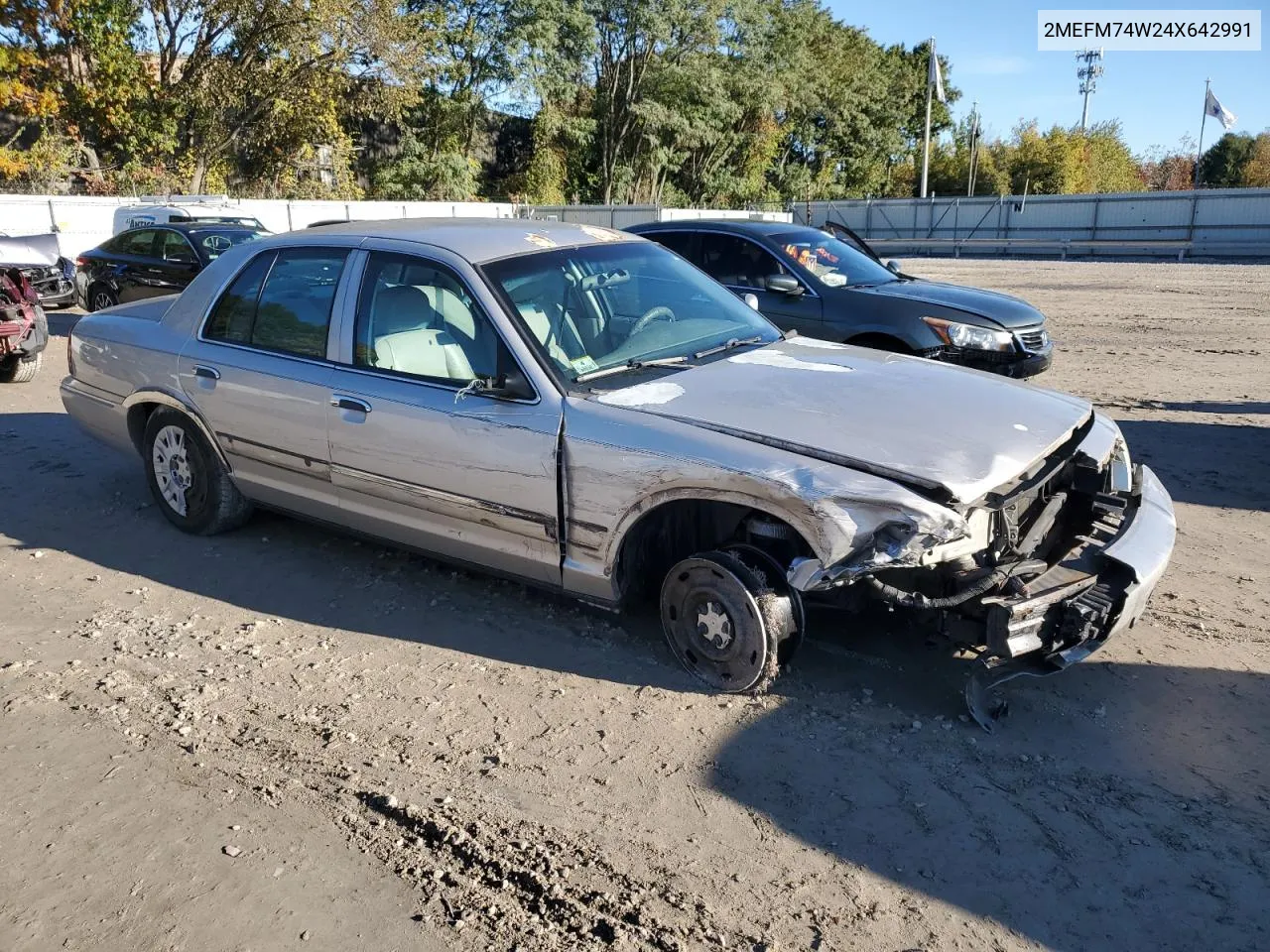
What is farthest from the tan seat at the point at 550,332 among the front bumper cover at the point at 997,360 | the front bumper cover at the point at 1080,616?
the front bumper cover at the point at 997,360

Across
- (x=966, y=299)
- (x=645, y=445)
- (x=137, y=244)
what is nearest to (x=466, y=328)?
(x=645, y=445)

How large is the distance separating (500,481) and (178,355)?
2355mm

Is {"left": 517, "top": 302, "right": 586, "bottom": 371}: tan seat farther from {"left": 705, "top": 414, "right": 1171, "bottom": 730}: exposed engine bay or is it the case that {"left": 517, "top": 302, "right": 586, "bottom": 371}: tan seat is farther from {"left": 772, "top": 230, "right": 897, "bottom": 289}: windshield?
{"left": 772, "top": 230, "right": 897, "bottom": 289}: windshield

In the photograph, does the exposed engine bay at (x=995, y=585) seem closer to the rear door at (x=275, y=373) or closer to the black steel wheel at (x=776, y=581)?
the black steel wheel at (x=776, y=581)

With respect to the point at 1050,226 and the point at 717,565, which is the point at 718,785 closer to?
the point at 717,565

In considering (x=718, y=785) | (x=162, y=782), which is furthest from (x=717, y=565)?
(x=162, y=782)

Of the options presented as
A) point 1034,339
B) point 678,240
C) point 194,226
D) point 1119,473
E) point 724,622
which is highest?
point 194,226

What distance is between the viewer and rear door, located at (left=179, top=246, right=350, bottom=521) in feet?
15.8

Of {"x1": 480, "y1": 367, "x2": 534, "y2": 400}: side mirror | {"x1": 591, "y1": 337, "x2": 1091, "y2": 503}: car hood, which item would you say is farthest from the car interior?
{"x1": 591, "y1": 337, "x2": 1091, "y2": 503}: car hood

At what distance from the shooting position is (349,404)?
4598mm

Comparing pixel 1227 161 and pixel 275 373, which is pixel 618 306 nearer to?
pixel 275 373

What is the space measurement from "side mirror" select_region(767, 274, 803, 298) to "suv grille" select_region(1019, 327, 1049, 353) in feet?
5.78

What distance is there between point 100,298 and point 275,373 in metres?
11.1

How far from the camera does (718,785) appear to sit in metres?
3.37
